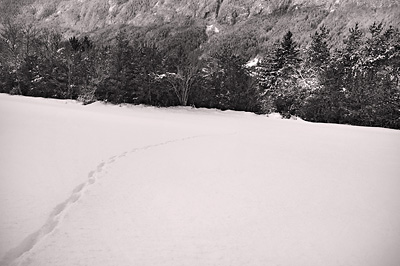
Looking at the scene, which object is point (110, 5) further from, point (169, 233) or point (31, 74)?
point (169, 233)

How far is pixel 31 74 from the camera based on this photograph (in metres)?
25.6

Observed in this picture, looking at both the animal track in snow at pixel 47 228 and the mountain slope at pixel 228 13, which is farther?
the mountain slope at pixel 228 13

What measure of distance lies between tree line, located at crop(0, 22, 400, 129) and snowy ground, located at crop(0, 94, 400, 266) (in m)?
13.7

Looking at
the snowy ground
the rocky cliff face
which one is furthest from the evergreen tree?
the rocky cliff face

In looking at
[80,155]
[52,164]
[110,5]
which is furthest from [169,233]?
[110,5]

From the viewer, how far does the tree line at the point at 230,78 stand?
60.5 feet

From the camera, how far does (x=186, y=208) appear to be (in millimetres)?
3434

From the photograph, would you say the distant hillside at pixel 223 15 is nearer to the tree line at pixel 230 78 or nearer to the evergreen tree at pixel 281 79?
the evergreen tree at pixel 281 79

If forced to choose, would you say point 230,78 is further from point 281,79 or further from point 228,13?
point 228,13

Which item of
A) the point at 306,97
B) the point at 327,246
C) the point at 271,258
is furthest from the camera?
the point at 306,97

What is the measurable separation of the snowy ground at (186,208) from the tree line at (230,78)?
13.7 m

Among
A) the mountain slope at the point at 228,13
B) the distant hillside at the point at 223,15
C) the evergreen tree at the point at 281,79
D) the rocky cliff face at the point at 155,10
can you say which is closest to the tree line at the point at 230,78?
the evergreen tree at the point at 281,79

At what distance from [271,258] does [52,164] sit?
4.21 meters

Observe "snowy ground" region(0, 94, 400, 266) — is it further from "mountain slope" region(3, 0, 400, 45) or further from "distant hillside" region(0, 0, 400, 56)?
"mountain slope" region(3, 0, 400, 45)
